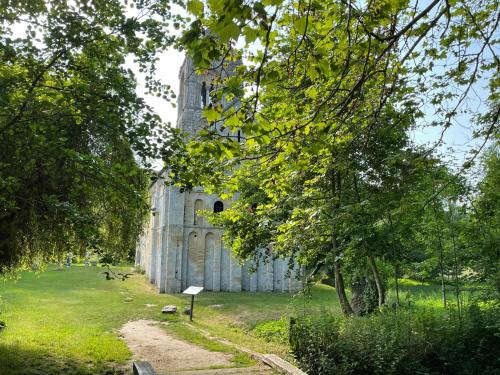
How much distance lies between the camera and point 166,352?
36.6ft

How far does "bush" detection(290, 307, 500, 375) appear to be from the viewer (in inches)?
319

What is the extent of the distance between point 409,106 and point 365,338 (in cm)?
452

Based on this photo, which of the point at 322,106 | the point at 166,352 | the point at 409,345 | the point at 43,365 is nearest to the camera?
the point at 322,106

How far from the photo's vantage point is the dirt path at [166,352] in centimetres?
970

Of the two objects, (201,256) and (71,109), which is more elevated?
(71,109)

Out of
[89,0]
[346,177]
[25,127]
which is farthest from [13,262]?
[346,177]

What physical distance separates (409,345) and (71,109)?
7.37 metres

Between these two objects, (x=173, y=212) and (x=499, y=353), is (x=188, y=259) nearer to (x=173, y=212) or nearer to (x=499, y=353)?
(x=173, y=212)

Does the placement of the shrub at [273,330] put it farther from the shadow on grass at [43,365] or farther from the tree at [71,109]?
the tree at [71,109]

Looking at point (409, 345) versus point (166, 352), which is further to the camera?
point (166, 352)

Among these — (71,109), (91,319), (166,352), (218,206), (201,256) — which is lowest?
(166,352)

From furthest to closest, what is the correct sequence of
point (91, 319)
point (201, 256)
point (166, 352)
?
point (201, 256)
point (91, 319)
point (166, 352)

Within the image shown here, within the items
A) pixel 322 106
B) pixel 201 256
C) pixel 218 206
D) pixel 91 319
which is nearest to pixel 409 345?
pixel 322 106

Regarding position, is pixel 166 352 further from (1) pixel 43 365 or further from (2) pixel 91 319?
(2) pixel 91 319
